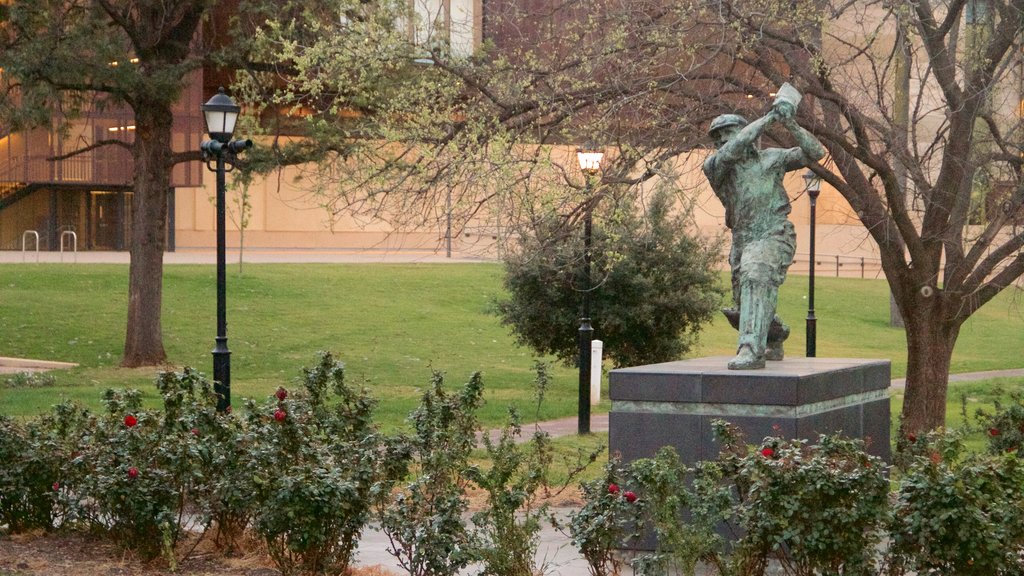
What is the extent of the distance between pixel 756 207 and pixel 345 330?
23.3 m

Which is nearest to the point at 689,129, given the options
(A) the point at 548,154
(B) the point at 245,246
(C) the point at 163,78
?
(A) the point at 548,154

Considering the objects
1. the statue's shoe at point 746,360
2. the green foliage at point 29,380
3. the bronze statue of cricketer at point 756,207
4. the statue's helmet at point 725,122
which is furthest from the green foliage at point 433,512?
the green foliage at point 29,380

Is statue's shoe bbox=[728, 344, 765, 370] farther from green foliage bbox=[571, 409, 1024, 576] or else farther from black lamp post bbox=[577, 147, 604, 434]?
black lamp post bbox=[577, 147, 604, 434]

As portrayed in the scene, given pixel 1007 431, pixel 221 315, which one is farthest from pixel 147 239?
pixel 1007 431

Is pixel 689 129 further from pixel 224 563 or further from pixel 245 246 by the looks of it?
pixel 245 246

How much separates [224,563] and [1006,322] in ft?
135

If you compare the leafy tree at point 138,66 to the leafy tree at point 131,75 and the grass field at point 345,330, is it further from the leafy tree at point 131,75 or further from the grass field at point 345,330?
the grass field at point 345,330

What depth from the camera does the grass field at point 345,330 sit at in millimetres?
23516

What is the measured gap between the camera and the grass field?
2352cm

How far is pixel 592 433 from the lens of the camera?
1745 cm

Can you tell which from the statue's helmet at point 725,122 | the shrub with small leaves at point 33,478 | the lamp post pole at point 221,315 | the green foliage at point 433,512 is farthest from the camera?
the lamp post pole at point 221,315

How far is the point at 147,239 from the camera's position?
2470 cm

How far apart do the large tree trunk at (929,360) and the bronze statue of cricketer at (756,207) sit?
5.91 m

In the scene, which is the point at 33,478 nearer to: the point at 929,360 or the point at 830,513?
the point at 830,513
